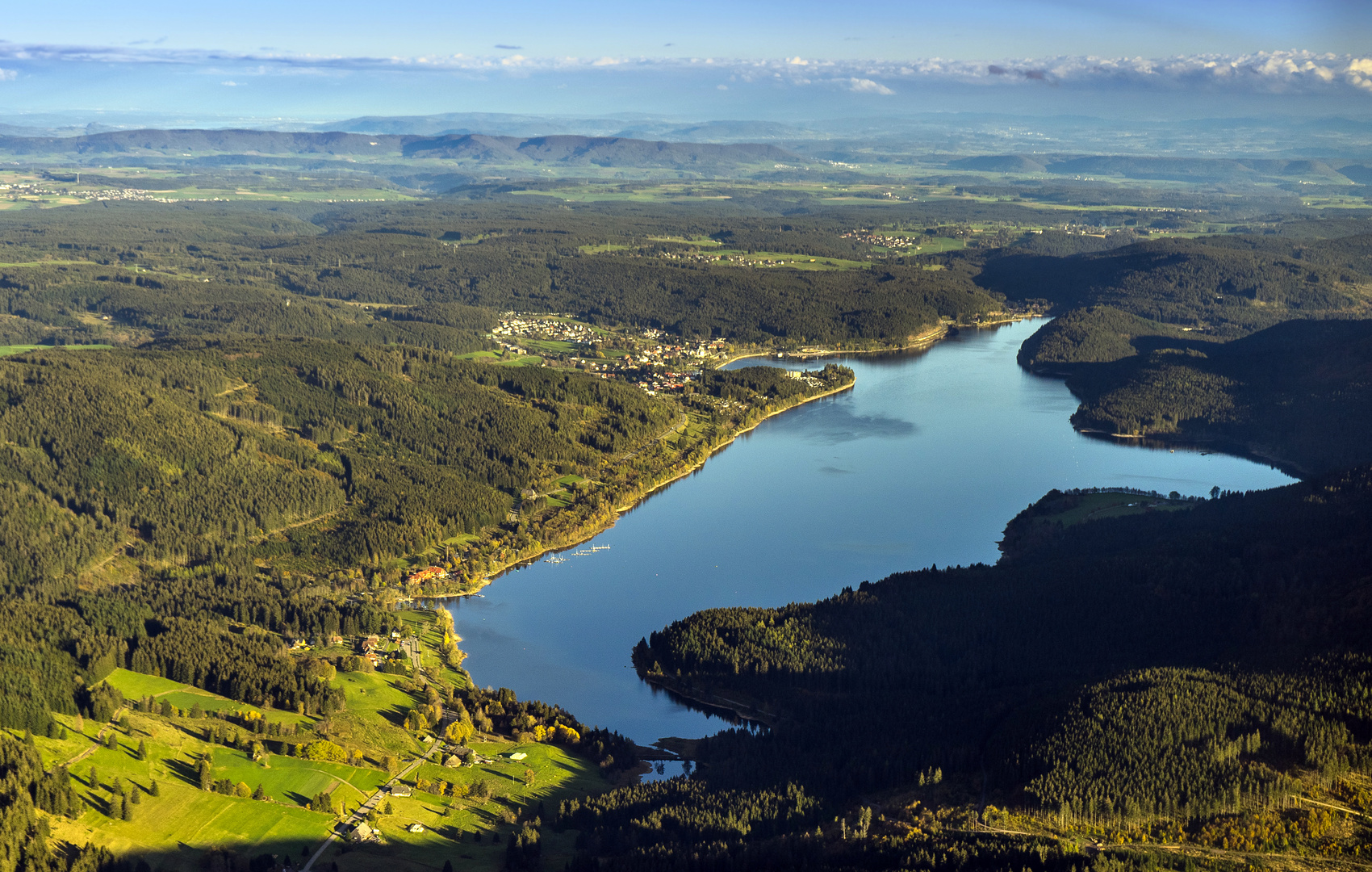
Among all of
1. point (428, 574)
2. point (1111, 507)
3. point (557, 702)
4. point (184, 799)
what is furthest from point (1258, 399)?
point (184, 799)

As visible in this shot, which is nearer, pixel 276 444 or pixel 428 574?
pixel 428 574

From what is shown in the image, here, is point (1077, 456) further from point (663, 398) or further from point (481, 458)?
point (481, 458)

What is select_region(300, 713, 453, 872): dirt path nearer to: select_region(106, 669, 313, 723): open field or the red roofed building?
select_region(106, 669, 313, 723): open field

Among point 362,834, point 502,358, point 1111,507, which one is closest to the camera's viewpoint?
point 362,834

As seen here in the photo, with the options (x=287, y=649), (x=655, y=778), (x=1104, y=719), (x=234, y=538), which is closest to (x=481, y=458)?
(x=234, y=538)

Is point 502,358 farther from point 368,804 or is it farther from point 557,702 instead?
point 368,804

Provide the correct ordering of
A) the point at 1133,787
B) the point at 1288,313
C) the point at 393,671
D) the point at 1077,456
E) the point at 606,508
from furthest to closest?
the point at 1288,313
the point at 1077,456
the point at 606,508
the point at 393,671
the point at 1133,787

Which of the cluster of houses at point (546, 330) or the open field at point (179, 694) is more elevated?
the cluster of houses at point (546, 330)

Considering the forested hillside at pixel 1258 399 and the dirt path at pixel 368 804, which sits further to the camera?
the forested hillside at pixel 1258 399

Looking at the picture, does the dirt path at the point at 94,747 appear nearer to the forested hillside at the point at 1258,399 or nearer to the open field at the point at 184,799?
the open field at the point at 184,799

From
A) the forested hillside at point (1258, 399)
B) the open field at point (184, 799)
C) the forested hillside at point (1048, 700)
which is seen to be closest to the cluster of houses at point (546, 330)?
the forested hillside at point (1258, 399)

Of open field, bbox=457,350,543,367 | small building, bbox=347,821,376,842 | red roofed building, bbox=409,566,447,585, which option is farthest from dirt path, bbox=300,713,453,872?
open field, bbox=457,350,543,367
